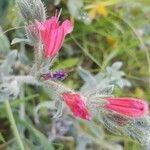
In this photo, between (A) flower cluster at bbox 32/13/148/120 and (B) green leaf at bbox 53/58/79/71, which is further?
(B) green leaf at bbox 53/58/79/71

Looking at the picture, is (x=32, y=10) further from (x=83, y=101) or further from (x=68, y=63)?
(x=68, y=63)

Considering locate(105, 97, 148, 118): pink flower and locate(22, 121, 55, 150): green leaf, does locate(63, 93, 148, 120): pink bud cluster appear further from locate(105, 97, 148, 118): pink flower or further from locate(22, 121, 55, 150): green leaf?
locate(22, 121, 55, 150): green leaf

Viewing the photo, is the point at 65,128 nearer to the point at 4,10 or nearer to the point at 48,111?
the point at 48,111

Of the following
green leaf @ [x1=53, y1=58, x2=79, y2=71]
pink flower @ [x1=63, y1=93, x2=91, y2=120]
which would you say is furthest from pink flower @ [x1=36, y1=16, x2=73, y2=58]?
green leaf @ [x1=53, y1=58, x2=79, y2=71]

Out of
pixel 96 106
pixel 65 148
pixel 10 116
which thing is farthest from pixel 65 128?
pixel 96 106

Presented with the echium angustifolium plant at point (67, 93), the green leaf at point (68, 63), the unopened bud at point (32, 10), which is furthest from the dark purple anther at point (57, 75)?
the green leaf at point (68, 63)

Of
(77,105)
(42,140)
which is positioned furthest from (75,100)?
(42,140)
